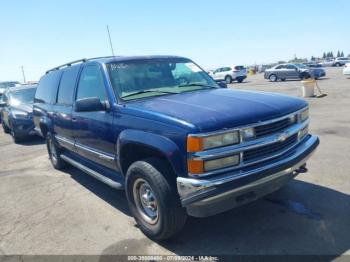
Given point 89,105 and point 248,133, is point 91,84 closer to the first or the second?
point 89,105

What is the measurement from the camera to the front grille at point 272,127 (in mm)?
3402

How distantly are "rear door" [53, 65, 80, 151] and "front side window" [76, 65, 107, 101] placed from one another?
0.32 metres

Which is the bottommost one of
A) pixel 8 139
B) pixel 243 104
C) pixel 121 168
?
pixel 8 139

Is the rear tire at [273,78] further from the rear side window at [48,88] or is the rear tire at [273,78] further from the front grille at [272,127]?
the front grille at [272,127]

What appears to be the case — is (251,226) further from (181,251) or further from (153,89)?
(153,89)

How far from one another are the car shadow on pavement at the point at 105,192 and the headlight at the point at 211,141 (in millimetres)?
1971

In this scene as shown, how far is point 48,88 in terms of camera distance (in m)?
6.94

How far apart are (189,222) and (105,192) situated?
188 cm

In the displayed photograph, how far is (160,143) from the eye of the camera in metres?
3.39

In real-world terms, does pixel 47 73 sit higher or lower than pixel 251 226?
higher

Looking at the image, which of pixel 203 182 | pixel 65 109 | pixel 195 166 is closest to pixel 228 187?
pixel 203 182

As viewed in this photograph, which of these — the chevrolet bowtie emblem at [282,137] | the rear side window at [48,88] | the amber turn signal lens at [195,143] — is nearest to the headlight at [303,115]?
the chevrolet bowtie emblem at [282,137]

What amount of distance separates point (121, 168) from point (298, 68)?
2833cm

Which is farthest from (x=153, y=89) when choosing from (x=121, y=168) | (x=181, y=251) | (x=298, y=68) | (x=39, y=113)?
(x=298, y=68)
